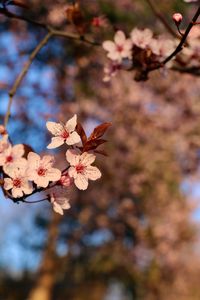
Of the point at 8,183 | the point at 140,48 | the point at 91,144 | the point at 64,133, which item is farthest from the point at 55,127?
the point at 140,48

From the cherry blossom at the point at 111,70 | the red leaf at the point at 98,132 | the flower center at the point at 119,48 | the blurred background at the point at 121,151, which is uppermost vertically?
the red leaf at the point at 98,132

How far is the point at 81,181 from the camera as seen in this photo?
158cm

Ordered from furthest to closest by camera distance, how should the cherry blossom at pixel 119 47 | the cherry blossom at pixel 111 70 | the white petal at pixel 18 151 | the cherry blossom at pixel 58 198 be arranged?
the cherry blossom at pixel 111 70, the cherry blossom at pixel 119 47, the cherry blossom at pixel 58 198, the white petal at pixel 18 151

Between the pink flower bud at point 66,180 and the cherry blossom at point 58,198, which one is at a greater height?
the pink flower bud at point 66,180

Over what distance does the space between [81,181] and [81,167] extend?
0.17ft

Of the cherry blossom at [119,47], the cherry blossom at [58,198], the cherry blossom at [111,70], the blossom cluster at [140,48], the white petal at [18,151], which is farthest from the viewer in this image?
the cherry blossom at [111,70]

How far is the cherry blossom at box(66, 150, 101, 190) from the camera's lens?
1.55 m

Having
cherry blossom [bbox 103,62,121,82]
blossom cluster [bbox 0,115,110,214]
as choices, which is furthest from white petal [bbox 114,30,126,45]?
blossom cluster [bbox 0,115,110,214]

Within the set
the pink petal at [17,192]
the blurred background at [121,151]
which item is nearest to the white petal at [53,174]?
the pink petal at [17,192]

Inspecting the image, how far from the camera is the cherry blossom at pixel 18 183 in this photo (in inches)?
60.2

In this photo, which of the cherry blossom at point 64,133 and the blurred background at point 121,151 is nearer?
the cherry blossom at point 64,133

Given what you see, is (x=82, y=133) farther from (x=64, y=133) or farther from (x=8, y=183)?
(x=8, y=183)

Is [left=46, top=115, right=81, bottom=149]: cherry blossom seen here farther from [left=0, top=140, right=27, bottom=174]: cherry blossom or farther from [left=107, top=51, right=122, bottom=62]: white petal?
[left=107, top=51, right=122, bottom=62]: white petal

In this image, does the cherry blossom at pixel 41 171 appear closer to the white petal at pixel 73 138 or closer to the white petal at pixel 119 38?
the white petal at pixel 73 138
